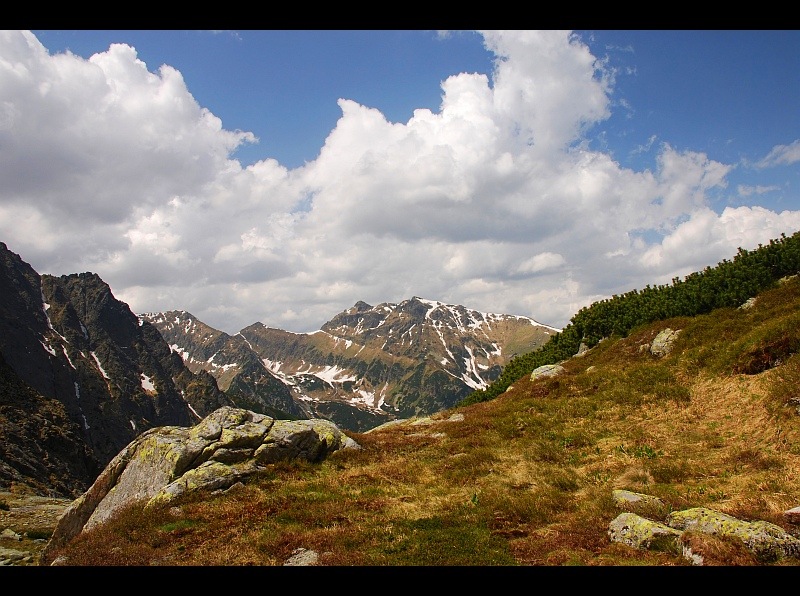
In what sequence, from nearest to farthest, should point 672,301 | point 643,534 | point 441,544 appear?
1. point 643,534
2. point 441,544
3. point 672,301

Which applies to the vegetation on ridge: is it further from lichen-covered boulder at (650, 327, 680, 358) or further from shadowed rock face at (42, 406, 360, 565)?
shadowed rock face at (42, 406, 360, 565)

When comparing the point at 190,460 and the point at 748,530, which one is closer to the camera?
the point at 748,530

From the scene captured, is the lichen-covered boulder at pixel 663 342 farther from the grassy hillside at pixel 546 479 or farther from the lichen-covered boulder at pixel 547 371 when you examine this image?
the lichen-covered boulder at pixel 547 371

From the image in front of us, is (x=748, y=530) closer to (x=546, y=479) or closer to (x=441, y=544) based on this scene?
(x=441, y=544)

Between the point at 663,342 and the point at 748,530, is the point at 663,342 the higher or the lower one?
the higher one

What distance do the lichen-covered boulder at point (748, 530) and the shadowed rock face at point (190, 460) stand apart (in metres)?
17.3

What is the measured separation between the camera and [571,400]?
30.7 meters

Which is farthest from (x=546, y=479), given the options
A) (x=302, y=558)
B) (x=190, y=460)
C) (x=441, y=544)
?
(x=190, y=460)

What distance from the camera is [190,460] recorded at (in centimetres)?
2098

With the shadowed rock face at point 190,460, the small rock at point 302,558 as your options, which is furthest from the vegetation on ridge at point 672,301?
the small rock at point 302,558

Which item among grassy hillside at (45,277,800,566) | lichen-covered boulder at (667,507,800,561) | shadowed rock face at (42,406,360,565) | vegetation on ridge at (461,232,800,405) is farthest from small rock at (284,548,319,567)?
vegetation on ridge at (461,232,800,405)

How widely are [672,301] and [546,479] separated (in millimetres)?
27570

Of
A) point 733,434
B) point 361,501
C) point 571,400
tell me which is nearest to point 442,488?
point 361,501
